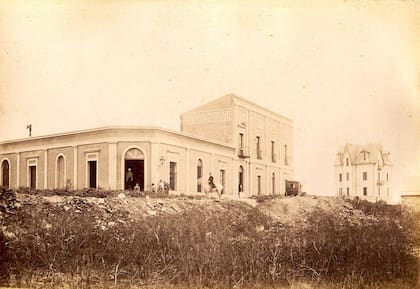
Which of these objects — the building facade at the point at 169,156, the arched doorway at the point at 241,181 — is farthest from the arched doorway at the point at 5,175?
the arched doorway at the point at 241,181

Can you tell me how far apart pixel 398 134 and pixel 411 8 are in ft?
3.98

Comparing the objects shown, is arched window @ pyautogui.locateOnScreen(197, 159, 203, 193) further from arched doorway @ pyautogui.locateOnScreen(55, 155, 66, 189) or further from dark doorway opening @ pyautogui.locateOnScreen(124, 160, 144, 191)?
arched doorway @ pyautogui.locateOnScreen(55, 155, 66, 189)

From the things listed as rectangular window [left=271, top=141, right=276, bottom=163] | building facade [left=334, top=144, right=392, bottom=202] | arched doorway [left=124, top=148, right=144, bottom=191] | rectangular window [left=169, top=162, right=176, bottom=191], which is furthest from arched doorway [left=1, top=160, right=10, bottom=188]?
building facade [left=334, top=144, right=392, bottom=202]

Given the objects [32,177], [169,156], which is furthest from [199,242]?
[32,177]

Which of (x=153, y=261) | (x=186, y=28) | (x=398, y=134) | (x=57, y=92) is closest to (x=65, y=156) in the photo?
(x=57, y=92)

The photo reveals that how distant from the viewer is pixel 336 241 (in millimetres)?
4809

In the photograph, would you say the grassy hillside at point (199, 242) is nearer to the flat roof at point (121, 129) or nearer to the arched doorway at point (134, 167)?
the arched doorway at point (134, 167)

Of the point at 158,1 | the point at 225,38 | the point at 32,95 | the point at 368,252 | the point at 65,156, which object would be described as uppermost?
the point at 158,1

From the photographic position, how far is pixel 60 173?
210 inches

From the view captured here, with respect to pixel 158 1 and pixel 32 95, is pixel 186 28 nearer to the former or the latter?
pixel 158 1

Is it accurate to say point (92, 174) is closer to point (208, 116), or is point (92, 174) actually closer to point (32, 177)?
point (32, 177)

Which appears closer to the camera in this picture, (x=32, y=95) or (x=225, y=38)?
(x=225, y=38)

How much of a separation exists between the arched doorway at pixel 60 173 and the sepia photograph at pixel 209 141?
0.02 metres

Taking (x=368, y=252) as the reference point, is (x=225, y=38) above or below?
above
